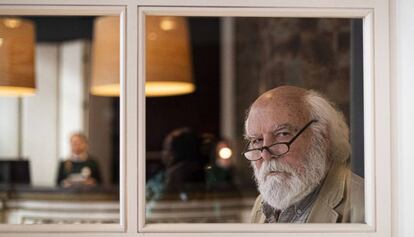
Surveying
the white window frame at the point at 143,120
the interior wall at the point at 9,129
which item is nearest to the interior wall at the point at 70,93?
the interior wall at the point at 9,129

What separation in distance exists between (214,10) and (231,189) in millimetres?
2348

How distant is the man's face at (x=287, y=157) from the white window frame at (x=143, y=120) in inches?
3.1

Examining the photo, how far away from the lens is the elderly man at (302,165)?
1.32 m

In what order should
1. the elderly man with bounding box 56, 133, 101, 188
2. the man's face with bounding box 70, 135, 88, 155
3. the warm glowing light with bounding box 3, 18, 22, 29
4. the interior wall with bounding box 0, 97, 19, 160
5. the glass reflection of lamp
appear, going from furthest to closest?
1. the interior wall with bounding box 0, 97, 19, 160
2. the man's face with bounding box 70, 135, 88, 155
3. the elderly man with bounding box 56, 133, 101, 188
4. the glass reflection of lamp
5. the warm glowing light with bounding box 3, 18, 22, 29

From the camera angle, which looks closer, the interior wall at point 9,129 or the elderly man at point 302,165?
the elderly man at point 302,165

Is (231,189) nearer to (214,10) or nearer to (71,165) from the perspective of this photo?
(71,165)

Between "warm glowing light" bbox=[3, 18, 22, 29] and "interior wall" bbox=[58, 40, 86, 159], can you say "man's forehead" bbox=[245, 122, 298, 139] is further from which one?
"interior wall" bbox=[58, 40, 86, 159]

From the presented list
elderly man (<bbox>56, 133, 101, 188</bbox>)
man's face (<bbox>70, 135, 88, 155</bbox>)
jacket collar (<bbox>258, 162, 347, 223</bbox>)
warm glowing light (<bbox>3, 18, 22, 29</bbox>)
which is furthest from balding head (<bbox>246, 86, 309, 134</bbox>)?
man's face (<bbox>70, 135, 88, 155</bbox>)

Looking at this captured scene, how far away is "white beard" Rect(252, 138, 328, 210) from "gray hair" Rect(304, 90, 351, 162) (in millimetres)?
25

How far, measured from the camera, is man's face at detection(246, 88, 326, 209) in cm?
133

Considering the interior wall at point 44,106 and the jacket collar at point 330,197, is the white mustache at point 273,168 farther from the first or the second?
the interior wall at point 44,106

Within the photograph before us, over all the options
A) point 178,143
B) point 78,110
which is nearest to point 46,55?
point 78,110

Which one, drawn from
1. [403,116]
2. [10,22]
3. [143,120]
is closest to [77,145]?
[10,22]

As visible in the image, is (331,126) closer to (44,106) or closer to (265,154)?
(265,154)
